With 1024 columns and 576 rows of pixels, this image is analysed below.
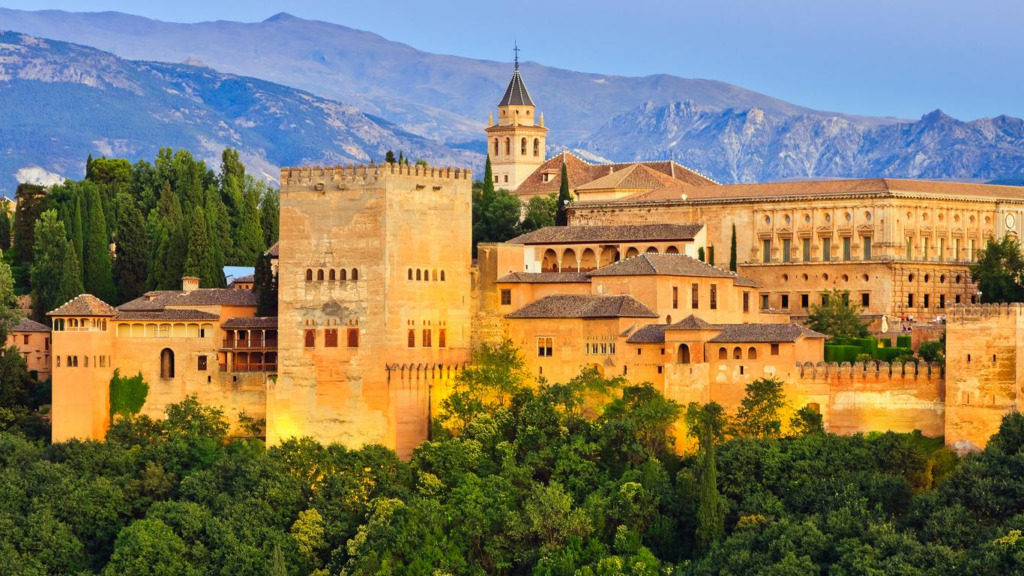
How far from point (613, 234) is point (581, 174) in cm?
1610

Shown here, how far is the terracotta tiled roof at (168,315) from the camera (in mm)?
59719

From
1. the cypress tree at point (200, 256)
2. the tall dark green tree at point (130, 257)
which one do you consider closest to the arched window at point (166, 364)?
the cypress tree at point (200, 256)

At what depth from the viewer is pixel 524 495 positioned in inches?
2052

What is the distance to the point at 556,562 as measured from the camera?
48.6 meters

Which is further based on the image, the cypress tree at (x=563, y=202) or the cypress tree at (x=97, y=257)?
the cypress tree at (x=563, y=202)

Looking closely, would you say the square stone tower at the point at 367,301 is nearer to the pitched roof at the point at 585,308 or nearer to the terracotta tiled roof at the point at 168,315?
the pitched roof at the point at 585,308

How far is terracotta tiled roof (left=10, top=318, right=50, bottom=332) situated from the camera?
65.8 metres

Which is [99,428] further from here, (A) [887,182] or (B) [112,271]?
(A) [887,182]

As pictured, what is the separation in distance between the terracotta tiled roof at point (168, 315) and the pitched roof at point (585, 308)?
9690mm

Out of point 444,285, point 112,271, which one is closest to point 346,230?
point 444,285

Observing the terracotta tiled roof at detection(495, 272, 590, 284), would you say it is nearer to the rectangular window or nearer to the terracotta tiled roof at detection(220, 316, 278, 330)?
the rectangular window

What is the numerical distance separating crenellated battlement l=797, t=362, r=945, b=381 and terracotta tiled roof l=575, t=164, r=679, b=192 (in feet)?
73.2

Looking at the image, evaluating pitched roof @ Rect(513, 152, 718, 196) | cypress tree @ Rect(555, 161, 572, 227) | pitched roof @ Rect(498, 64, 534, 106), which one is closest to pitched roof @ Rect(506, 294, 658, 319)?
cypress tree @ Rect(555, 161, 572, 227)

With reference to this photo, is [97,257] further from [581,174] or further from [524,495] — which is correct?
[524,495]
